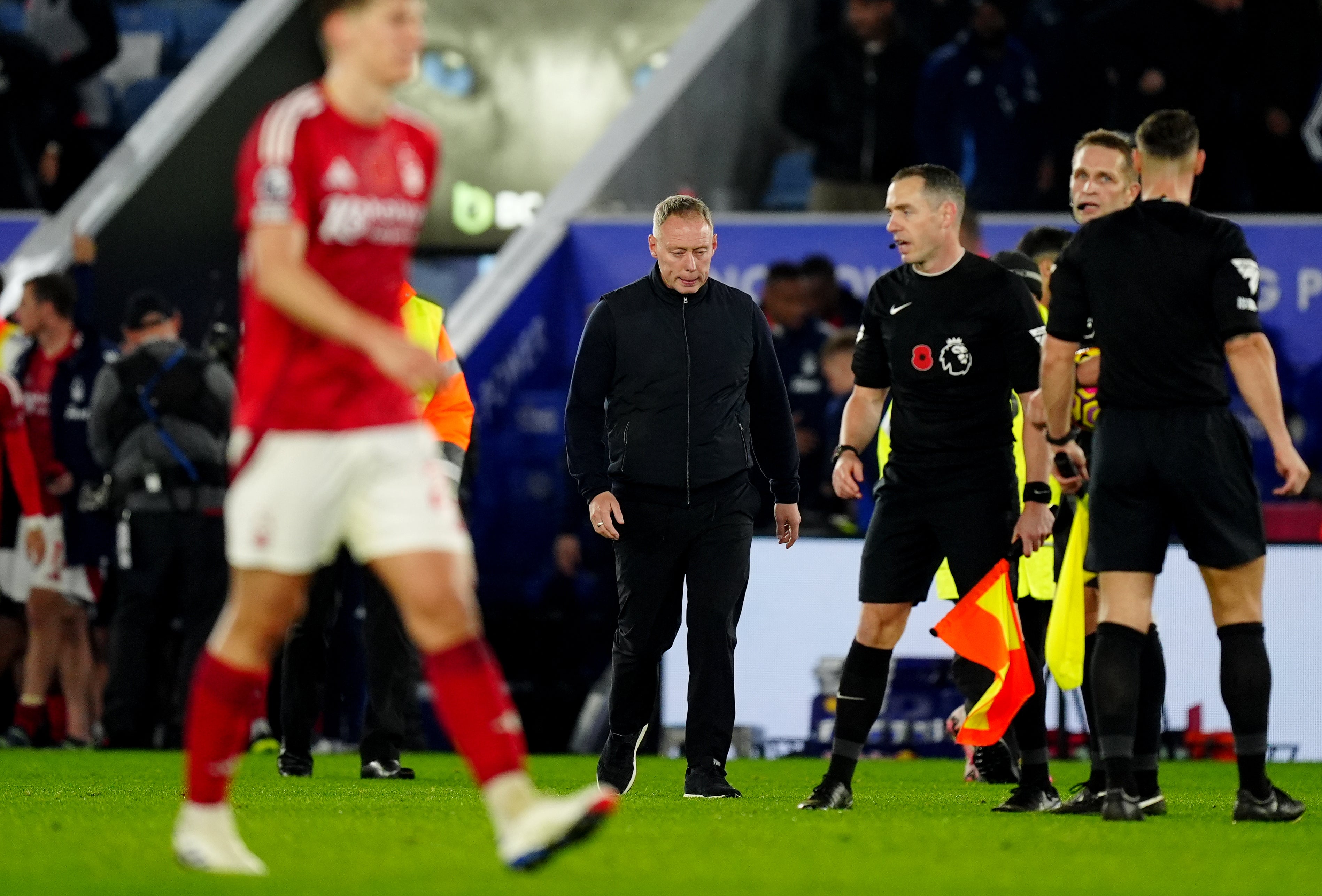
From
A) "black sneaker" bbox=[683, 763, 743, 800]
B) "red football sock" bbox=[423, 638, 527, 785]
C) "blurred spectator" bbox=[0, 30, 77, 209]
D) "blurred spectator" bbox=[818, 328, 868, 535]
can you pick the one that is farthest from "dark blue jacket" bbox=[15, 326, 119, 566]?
"red football sock" bbox=[423, 638, 527, 785]

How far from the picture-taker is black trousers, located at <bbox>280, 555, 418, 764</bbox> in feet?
26.9

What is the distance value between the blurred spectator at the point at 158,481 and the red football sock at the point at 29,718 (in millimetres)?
595

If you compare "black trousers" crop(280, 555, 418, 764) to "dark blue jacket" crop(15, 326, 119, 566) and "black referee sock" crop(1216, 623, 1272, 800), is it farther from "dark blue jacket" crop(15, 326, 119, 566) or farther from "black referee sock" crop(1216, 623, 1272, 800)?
"black referee sock" crop(1216, 623, 1272, 800)

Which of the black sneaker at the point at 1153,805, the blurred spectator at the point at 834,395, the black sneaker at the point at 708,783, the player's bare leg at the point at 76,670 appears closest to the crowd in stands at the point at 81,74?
the player's bare leg at the point at 76,670

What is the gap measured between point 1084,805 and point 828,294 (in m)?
5.00

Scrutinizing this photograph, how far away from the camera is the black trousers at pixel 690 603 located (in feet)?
22.7

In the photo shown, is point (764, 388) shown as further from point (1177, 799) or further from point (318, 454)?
point (318, 454)

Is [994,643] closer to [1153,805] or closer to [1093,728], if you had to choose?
[1093,728]

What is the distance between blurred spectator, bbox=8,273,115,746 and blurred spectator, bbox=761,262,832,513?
353cm

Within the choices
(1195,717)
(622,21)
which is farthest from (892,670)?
(622,21)

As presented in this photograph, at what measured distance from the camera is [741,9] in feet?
42.0

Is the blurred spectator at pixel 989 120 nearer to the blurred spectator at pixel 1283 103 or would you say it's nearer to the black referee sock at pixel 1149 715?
the blurred spectator at pixel 1283 103

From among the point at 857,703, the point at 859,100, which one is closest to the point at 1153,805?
the point at 857,703

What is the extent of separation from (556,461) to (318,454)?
6510 millimetres
